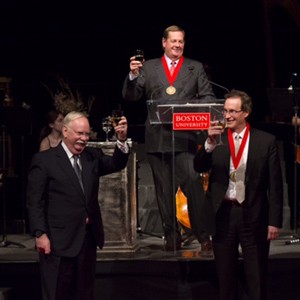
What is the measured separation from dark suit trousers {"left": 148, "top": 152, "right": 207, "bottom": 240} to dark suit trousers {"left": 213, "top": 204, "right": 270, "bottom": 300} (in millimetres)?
1025

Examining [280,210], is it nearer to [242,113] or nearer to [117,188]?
[242,113]

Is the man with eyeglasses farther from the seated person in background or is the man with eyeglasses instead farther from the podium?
the seated person in background

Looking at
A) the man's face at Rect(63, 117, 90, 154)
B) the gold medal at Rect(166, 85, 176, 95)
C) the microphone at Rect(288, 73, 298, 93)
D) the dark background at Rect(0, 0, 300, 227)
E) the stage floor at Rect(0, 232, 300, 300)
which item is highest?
the dark background at Rect(0, 0, 300, 227)

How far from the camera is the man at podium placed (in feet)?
24.6

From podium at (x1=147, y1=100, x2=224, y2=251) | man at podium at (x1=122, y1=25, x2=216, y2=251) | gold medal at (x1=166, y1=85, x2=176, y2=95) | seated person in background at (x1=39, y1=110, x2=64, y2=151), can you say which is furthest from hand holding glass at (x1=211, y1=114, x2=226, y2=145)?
seated person in background at (x1=39, y1=110, x2=64, y2=151)

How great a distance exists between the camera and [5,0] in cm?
1134

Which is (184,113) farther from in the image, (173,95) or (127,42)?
(127,42)

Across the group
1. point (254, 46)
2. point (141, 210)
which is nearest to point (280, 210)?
point (141, 210)

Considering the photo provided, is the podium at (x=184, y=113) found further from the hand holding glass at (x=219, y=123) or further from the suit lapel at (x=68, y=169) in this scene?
the suit lapel at (x=68, y=169)

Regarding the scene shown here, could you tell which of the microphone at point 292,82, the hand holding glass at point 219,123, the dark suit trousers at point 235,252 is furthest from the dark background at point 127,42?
the dark suit trousers at point 235,252

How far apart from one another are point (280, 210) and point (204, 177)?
1.98m

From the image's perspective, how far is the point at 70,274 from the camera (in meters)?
6.29

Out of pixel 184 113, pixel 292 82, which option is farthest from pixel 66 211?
pixel 292 82

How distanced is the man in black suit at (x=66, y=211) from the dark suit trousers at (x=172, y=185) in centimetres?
133
